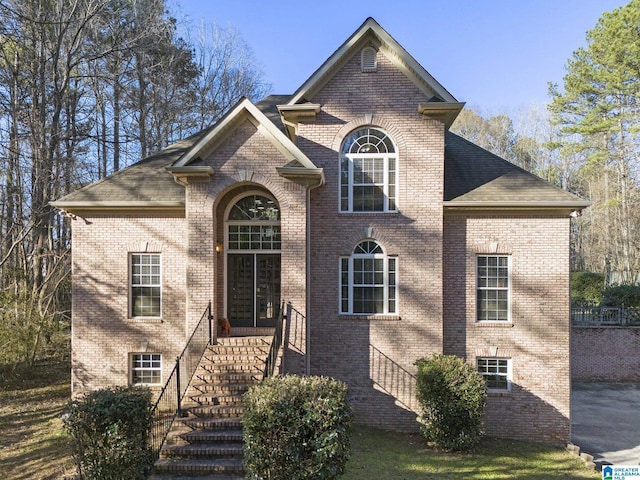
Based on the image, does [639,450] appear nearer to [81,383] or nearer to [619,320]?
[619,320]

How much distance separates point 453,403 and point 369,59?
9139 millimetres

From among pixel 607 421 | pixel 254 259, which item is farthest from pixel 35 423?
pixel 607 421

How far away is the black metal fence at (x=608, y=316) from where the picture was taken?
19219 mm

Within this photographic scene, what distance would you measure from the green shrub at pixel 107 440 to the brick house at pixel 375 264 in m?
4.54

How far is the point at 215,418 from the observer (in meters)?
8.43

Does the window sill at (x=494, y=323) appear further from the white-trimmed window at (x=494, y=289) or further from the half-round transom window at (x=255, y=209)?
the half-round transom window at (x=255, y=209)

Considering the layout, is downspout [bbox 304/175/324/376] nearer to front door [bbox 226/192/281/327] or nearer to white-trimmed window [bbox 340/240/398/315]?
white-trimmed window [bbox 340/240/398/315]

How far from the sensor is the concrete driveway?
1101cm

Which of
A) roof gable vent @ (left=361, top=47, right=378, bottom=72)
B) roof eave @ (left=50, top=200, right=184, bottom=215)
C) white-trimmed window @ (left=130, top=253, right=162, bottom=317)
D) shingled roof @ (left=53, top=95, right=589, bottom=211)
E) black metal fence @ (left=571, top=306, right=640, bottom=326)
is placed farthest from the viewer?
black metal fence @ (left=571, top=306, right=640, bottom=326)

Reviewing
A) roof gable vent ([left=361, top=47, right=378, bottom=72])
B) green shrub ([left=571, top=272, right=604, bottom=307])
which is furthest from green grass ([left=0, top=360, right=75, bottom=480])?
green shrub ([left=571, top=272, right=604, bottom=307])

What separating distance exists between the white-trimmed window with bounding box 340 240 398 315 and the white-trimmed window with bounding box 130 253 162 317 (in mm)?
5183

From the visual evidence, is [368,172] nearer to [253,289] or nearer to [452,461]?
[253,289]

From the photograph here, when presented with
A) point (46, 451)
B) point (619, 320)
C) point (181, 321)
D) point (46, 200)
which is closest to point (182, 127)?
point (46, 200)

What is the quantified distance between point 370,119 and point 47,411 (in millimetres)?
11923
